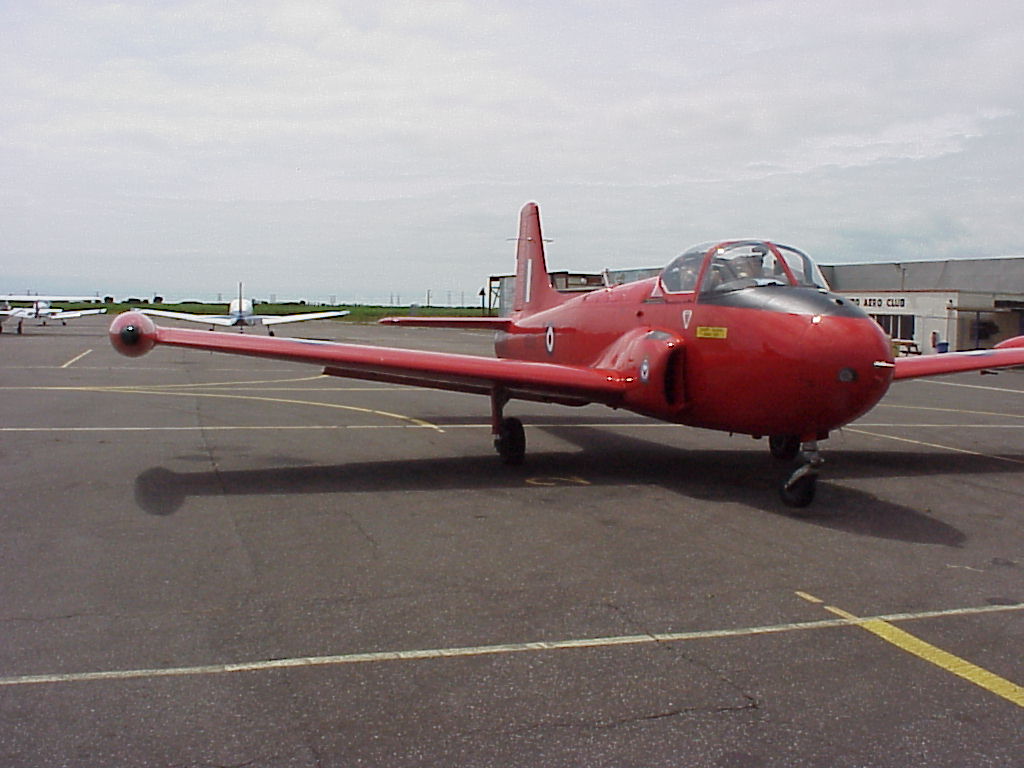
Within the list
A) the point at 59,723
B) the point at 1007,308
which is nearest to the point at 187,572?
the point at 59,723

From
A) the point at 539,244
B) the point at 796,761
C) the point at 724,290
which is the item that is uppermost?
the point at 539,244

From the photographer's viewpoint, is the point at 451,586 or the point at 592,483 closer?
the point at 451,586

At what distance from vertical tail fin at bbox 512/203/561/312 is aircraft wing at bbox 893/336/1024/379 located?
6.57 metres

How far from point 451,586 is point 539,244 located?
12372 millimetres

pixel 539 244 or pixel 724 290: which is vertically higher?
pixel 539 244

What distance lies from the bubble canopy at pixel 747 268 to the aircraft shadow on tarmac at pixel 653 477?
2214 mm

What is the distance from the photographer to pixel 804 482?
8578 millimetres

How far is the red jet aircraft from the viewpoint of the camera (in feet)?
26.3

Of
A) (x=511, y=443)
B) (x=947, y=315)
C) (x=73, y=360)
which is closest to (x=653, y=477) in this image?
(x=511, y=443)

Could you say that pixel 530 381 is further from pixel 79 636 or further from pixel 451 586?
pixel 79 636

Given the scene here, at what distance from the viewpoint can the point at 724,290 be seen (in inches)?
360

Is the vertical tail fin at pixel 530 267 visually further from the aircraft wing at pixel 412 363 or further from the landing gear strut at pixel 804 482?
the landing gear strut at pixel 804 482

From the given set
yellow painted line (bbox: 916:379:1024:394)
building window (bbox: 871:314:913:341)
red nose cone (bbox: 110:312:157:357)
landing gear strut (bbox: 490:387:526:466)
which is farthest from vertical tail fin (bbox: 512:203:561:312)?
building window (bbox: 871:314:913:341)

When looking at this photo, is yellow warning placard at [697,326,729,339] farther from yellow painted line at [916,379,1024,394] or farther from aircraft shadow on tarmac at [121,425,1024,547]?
yellow painted line at [916,379,1024,394]
